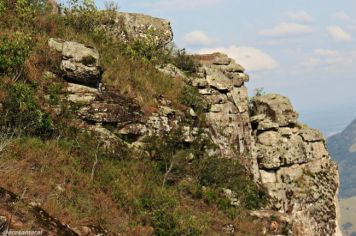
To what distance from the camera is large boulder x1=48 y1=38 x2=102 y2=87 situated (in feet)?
66.6

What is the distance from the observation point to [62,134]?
17656mm

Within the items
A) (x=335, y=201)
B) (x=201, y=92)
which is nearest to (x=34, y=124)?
(x=201, y=92)

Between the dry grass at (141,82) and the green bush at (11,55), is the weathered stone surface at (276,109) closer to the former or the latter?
the dry grass at (141,82)

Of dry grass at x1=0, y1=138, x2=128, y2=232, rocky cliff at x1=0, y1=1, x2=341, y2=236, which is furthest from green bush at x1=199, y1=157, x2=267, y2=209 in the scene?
dry grass at x1=0, y1=138, x2=128, y2=232

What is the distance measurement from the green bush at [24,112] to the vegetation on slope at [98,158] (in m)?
0.04

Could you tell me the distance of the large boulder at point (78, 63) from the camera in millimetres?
20297

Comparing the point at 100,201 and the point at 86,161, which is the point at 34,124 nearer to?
the point at 86,161

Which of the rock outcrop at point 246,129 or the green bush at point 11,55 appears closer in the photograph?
the green bush at point 11,55

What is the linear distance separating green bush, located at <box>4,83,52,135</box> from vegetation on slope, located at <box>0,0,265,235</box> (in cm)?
4

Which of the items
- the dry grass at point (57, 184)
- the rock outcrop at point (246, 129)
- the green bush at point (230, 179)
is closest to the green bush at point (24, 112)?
the dry grass at point (57, 184)

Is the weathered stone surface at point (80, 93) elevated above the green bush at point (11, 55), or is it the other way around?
the green bush at point (11, 55)

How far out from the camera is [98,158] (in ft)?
58.5

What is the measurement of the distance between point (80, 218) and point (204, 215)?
6.92 meters

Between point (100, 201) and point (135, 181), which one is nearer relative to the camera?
point (100, 201)
